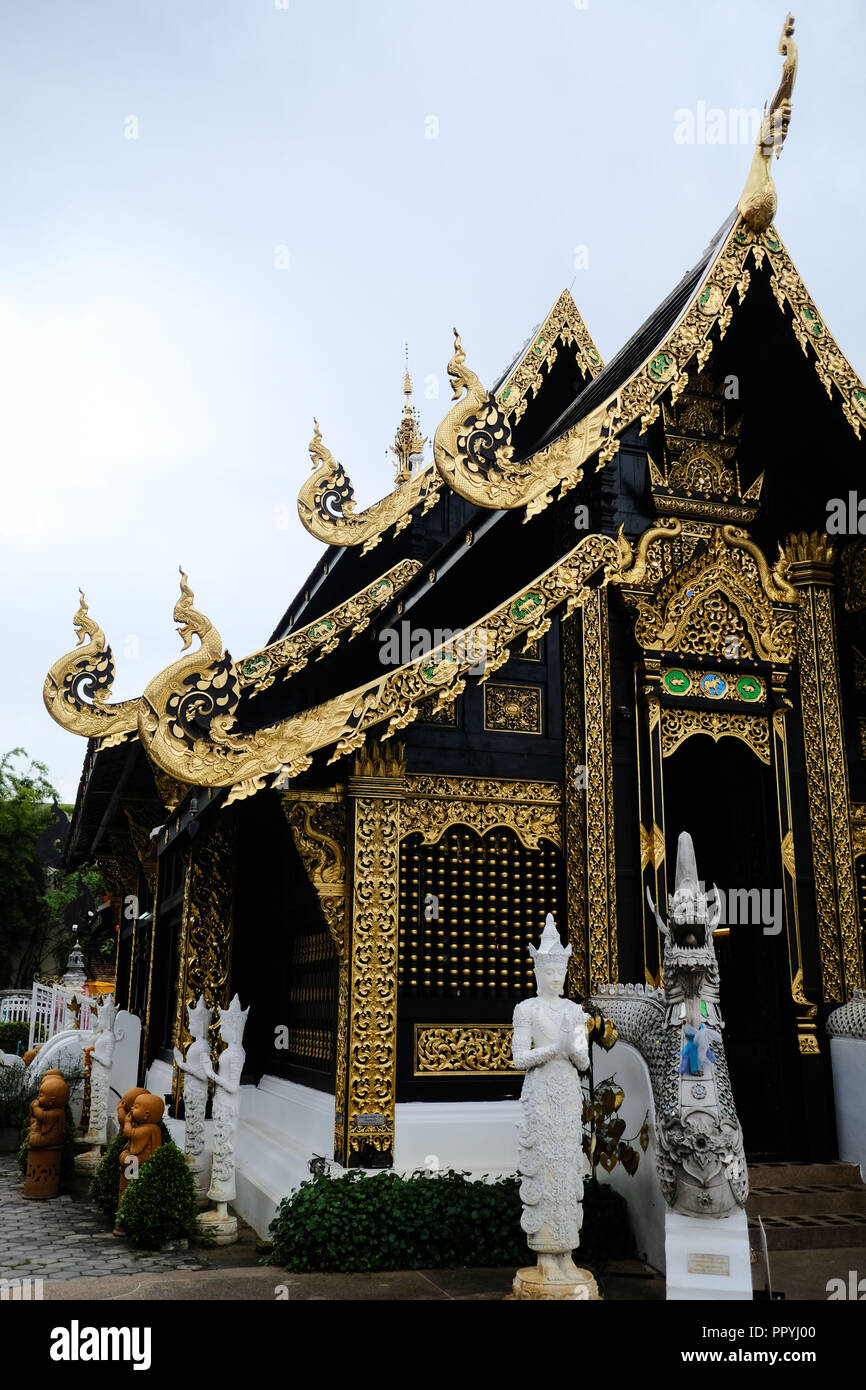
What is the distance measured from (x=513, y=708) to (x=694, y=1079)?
3.03 metres

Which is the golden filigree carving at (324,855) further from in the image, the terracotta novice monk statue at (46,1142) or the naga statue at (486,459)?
the terracotta novice monk statue at (46,1142)

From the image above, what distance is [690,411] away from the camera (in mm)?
7891

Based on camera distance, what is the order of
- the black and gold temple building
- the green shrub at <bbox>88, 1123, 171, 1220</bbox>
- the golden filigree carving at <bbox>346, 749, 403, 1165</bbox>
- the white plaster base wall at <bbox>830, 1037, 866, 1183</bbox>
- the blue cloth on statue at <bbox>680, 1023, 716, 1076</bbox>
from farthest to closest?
the green shrub at <bbox>88, 1123, 171, 1220</bbox>
the white plaster base wall at <bbox>830, 1037, 866, 1183</bbox>
the black and gold temple building
the golden filigree carving at <bbox>346, 749, 403, 1165</bbox>
the blue cloth on statue at <bbox>680, 1023, 716, 1076</bbox>

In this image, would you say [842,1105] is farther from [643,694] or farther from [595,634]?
[595,634]

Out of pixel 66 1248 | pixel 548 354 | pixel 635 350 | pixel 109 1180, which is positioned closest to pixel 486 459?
pixel 635 350

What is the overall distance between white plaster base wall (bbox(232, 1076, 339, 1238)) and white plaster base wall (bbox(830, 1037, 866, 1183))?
10.3ft

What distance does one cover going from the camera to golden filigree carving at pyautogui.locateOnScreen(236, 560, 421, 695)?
7.46m

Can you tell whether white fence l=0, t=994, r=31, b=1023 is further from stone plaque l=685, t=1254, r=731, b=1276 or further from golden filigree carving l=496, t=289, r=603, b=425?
stone plaque l=685, t=1254, r=731, b=1276

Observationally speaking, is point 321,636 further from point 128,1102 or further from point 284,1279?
point 284,1279

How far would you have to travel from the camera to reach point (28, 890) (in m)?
31.8

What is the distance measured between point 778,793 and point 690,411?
2.75 metres

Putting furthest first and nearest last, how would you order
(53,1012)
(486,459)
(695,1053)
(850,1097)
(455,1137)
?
1. (53,1012)
2. (850,1097)
3. (455,1137)
4. (486,459)
5. (695,1053)

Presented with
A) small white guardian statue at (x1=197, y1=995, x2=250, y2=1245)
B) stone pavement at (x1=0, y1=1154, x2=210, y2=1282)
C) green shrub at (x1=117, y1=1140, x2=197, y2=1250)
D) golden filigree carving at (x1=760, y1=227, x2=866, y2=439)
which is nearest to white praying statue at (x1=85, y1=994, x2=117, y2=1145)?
stone pavement at (x1=0, y1=1154, x2=210, y2=1282)
